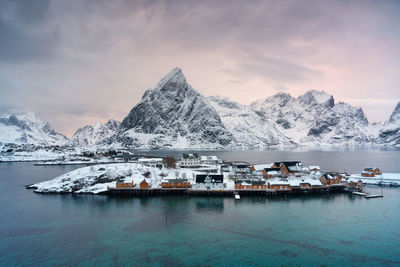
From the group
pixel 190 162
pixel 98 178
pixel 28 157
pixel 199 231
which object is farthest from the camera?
pixel 28 157

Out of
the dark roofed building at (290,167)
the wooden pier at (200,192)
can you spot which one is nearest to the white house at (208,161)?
the dark roofed building at (290,167)

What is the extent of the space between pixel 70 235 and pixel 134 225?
9.05 meters

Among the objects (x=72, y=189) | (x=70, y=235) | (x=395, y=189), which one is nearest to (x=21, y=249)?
(x=70, y=235)

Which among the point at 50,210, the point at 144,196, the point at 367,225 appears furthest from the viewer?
the point at 144,196

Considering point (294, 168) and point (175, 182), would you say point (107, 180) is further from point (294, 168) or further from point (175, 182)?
point (294, 168)

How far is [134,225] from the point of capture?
40906 mm

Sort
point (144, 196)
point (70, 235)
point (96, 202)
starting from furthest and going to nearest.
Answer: point (144, 196) → point (96, 202) → point (70, 235)

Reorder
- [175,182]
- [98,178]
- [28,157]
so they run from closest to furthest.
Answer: [175,182]
[98,178]
[28,157]

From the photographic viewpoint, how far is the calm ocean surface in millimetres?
30594

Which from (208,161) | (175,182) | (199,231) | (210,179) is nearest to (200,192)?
(210,179)

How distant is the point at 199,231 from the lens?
38.3m

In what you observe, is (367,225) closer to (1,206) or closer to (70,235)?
(70,235)

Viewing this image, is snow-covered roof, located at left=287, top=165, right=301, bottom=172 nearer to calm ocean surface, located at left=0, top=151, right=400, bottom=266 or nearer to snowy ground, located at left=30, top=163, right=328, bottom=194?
snowy ground, located at left=30, top=163, right=328, bottom=194

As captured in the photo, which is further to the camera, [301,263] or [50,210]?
[50,210]
